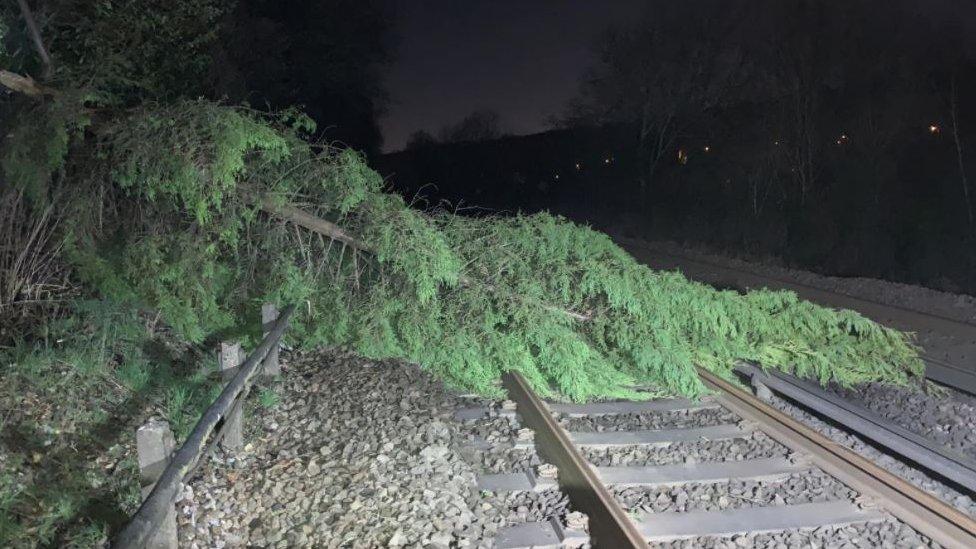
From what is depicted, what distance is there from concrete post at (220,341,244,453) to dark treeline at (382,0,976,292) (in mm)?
5366

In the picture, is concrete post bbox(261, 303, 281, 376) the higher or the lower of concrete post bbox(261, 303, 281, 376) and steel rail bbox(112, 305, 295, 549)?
the higher

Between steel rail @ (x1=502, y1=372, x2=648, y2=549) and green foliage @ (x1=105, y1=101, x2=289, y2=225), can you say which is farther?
green foliage @ (x1=105, y1=101, x2=289, y2=225)

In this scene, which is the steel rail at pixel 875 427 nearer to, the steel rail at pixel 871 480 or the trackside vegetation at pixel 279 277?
the trackside vegetation at pixel 279 277

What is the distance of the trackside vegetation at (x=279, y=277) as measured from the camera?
651cm

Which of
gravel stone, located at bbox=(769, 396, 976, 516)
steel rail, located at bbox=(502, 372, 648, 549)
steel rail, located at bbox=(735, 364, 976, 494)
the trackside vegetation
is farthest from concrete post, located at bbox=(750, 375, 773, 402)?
steel rail, located at bbox=(502, 372, 648, 549)

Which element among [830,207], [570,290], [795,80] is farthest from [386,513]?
[795,80]

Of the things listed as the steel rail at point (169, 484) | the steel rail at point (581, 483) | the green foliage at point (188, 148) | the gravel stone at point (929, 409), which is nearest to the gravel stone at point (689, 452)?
the steel rail at point (581, 483)

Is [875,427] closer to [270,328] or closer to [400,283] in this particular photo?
[400,283]

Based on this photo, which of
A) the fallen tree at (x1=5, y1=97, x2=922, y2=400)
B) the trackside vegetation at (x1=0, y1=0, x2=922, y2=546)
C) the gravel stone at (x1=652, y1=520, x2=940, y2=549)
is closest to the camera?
the gravel stone at (x1=652, y1=520, x2=940, y2=549)

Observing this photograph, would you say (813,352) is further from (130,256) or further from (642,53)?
(642,53)

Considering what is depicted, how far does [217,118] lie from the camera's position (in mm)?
6414

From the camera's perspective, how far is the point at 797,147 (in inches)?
944

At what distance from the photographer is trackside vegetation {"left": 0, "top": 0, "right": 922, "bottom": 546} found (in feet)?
21.4

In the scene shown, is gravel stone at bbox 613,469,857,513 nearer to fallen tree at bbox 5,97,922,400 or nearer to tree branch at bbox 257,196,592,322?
fallen tree at bbox 5,97,922,400
